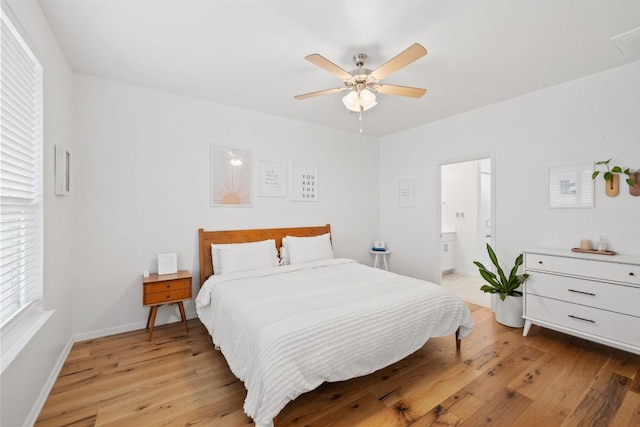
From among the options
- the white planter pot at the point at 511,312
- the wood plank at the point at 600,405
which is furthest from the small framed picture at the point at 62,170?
the white planter pot at the point at 511,312

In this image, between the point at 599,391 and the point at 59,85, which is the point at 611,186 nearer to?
the point at 599,391

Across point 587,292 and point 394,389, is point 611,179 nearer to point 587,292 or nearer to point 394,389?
point 587,292

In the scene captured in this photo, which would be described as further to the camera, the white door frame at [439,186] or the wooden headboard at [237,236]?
the white door frame at [439,186]

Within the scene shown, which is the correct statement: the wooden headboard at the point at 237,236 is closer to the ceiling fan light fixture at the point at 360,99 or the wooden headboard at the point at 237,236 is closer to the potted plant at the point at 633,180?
the ceiling fan light fixture at the point at 360,99

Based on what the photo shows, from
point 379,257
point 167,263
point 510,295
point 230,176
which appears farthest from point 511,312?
point 167,263

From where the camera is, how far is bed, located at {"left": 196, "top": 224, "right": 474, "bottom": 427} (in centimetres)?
159

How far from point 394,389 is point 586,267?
79.6 inches

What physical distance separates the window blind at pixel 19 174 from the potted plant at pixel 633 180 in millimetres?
4445

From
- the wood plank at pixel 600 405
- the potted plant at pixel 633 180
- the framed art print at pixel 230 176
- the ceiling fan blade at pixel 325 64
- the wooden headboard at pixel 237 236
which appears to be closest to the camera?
the wood plank at pixel 600 405

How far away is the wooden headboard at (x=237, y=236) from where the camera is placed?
325 cm

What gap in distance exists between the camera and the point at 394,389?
79.3 inches

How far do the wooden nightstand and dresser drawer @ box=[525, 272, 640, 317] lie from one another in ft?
11.5

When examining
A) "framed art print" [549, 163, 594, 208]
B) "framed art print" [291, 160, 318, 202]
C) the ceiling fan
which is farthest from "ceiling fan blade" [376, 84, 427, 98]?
"framed art print" [291, 160, 318, 202]

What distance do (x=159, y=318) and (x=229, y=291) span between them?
1272 mm
